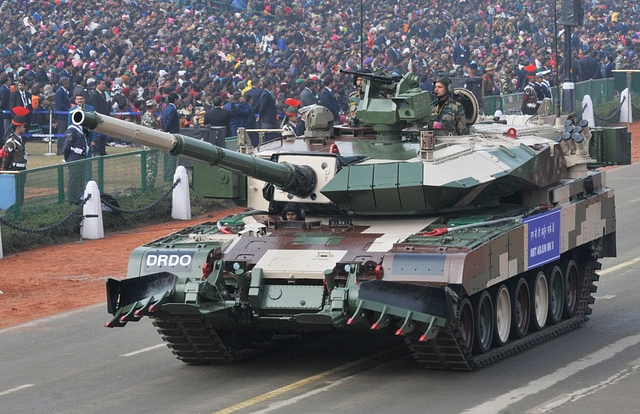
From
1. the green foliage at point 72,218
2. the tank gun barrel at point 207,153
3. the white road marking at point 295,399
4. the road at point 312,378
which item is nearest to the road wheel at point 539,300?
the road at point 312,378

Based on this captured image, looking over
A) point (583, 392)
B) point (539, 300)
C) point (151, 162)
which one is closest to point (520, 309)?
point (539, 300)

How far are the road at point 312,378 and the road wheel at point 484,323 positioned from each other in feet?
0.93

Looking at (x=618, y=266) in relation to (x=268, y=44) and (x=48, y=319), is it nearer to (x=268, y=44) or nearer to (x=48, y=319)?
(x=48, y=319)

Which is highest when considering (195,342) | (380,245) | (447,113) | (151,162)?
(447,113)

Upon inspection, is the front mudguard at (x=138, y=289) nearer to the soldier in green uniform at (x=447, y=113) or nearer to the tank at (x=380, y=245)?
the tank at (x=380, y=245)

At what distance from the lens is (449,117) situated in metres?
16.0

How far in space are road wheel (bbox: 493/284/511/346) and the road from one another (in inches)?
11.6

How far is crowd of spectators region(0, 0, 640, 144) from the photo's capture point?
36.2 m

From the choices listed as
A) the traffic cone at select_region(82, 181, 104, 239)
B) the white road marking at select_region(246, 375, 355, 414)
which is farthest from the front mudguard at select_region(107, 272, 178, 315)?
the traffic cone at select_region(82, 181, 104, 239)

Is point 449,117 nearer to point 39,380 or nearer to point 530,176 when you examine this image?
point 530,176

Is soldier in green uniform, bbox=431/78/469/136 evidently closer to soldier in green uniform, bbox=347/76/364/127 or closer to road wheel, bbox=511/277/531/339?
soldier in green uniform, bbox=347/76/364/127

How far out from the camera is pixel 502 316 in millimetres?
14766

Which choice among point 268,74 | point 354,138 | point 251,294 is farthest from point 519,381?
point 268,74

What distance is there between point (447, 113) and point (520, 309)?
255 centimetres
